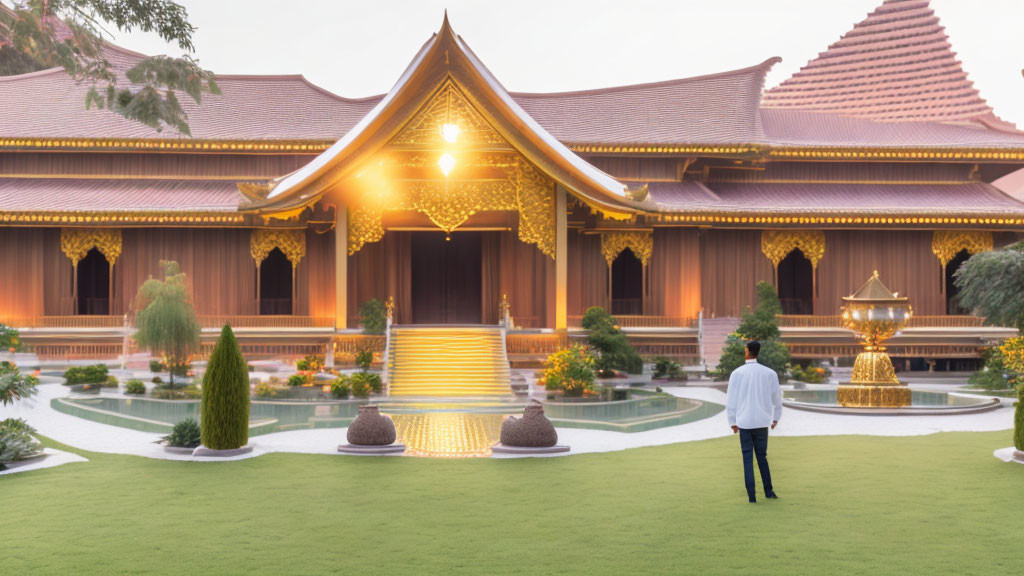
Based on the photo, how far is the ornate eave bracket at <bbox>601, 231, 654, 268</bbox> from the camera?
22.9 meters

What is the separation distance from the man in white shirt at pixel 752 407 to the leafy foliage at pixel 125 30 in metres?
5.64

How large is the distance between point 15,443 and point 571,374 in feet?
31.5

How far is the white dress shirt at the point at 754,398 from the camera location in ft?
26.9

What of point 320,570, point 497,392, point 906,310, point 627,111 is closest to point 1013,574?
point 320,570

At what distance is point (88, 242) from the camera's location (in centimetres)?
2273

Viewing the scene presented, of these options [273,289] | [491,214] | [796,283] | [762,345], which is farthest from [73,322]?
[796,283]

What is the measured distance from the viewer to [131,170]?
25.1m

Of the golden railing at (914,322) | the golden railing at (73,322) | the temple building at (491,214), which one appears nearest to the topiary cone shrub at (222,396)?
the temple building at (491,214)

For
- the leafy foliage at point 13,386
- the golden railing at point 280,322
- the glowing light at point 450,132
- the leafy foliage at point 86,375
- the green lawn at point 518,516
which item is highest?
the glowing light at point 450,132

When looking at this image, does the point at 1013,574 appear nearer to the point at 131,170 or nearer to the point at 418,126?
the point at 418,126

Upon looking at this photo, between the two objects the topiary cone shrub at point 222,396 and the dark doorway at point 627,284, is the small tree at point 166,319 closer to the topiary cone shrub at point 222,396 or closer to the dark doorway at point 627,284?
the topiary cone shrub at point 222,396

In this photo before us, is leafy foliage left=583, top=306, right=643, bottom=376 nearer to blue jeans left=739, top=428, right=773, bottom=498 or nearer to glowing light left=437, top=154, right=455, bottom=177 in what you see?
glowing light left=437, top=154, right=455, bottom=177

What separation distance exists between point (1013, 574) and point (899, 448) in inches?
215

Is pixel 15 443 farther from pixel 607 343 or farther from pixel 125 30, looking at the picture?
pixel 607 343
